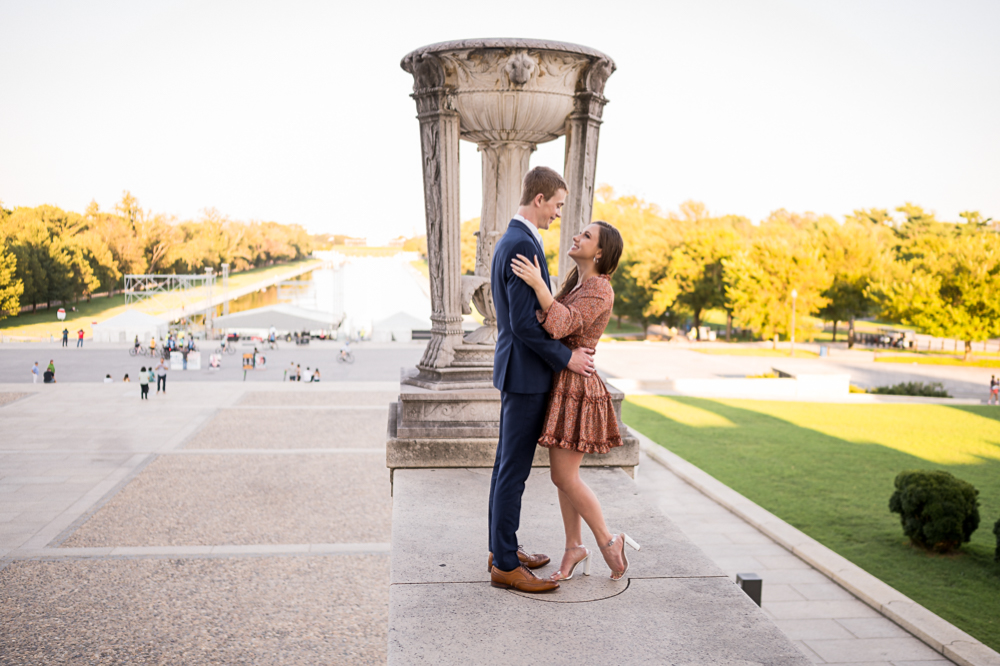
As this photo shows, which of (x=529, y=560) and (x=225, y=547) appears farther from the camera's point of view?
(x=225, y=547)

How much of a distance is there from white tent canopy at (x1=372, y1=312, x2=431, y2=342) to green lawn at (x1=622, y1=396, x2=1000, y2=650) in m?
21.2

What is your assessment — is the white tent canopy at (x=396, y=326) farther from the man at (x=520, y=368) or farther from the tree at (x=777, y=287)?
the man at (x=520, y=368)

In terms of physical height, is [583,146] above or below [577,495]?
above

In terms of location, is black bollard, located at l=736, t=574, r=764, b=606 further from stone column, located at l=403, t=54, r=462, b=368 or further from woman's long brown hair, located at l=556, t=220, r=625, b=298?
woman's long brown hair, located at l=556, t=220, r=625, b=298

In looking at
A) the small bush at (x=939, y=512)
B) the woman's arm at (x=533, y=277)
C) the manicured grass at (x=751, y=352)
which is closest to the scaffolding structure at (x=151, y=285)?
the manicured grass at (x=751, y=352)

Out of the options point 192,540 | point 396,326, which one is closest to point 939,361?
point 396,326

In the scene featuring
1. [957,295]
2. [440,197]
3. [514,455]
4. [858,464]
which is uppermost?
[957,295]

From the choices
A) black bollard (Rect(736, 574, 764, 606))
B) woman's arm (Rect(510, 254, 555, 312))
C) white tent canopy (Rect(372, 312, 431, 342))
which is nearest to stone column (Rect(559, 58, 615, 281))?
woman's arm (Rect(510, 254, 555, 312))

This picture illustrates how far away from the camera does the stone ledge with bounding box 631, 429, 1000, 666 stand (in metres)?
6.30

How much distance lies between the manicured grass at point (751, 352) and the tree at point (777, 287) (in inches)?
83.5

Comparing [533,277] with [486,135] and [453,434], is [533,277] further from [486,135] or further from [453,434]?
[486,135]

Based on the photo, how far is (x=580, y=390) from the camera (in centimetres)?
337

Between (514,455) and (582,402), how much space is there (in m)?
0.39

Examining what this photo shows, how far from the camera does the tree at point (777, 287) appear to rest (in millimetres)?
41875
